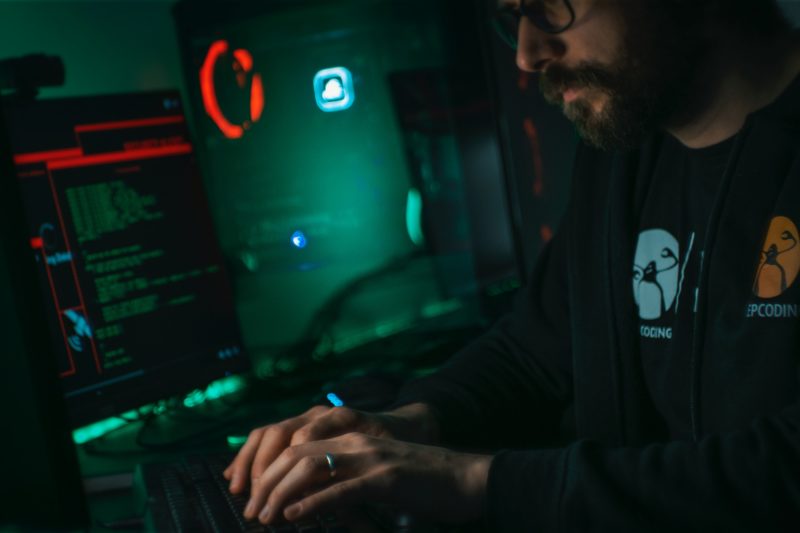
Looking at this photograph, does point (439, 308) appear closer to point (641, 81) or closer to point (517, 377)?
point (517, 377)

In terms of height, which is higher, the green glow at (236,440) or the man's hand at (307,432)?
the man's hand at (307,432)

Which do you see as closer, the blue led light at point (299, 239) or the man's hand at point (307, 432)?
the man's hand at point (307, 432)

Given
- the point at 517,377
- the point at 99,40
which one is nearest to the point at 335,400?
the point at 517,377

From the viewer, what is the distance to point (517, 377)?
1.25 meters

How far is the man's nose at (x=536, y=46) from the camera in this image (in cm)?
114

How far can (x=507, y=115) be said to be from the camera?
1642mm

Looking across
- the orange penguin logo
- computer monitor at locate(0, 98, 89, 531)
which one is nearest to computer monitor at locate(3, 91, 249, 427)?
computer monitor at locate(0, 98, 89, 531)

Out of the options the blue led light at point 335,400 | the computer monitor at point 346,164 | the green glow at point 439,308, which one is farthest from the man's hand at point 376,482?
the green glow at point 439,308

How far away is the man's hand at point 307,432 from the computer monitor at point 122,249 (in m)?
0.37

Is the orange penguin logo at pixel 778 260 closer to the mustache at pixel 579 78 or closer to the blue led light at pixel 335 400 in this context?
the mustache at pixel 579 78

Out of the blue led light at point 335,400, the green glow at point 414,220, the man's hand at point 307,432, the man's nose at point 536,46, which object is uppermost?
the man's nose at point 536,46

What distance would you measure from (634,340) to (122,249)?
704 millimetres

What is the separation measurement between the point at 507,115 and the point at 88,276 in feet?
2.51

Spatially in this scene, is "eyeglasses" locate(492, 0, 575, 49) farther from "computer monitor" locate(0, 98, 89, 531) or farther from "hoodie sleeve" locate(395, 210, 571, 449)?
"computer monitor" locate(0, 98, 89, 531)
